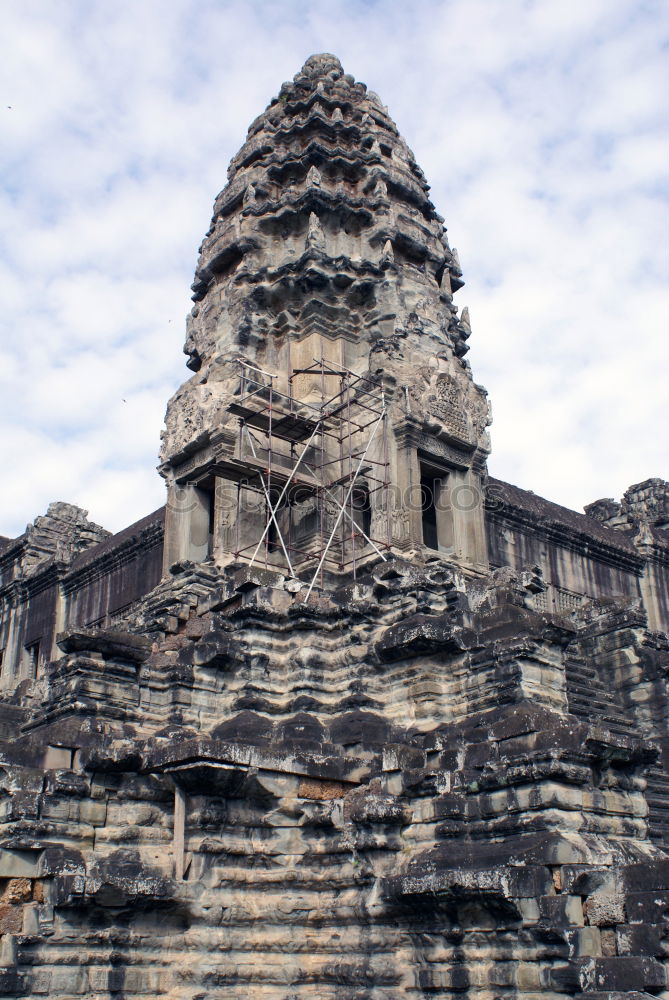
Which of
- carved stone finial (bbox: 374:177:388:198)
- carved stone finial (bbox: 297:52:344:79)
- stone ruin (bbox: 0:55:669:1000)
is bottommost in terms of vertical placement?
stone ruin (bbox: 0:55:669:1000)

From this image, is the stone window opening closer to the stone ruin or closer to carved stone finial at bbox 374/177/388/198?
the stone ruin

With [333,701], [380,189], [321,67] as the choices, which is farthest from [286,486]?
[321,67]

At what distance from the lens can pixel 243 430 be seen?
17641mm

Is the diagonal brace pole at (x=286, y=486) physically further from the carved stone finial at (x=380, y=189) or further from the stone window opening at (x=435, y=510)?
the carved stone finial at (x=380, y=189)

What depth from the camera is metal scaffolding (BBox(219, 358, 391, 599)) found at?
17.0 meters

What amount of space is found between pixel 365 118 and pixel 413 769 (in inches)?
534

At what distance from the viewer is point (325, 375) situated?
18.4 meters

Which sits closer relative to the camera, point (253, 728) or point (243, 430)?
point (253, 728)

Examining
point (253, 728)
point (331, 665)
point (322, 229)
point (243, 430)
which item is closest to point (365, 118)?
point (322, 229)

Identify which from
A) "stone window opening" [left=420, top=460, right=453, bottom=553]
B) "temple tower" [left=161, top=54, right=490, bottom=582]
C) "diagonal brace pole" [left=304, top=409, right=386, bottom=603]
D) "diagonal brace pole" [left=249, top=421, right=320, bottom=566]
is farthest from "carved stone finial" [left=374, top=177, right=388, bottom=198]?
"stone window opening" [left=420, top=460, right=453, bottom=553]

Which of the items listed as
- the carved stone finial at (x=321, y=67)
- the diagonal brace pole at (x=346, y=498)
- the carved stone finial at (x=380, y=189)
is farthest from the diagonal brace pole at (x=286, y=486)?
the carved stone finial at (x=321, y=67)

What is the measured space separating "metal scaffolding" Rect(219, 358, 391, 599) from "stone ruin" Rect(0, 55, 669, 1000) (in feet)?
0.22

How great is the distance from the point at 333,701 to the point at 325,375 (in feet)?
20.6

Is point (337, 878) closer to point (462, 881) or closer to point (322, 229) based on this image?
point (462, 881)
